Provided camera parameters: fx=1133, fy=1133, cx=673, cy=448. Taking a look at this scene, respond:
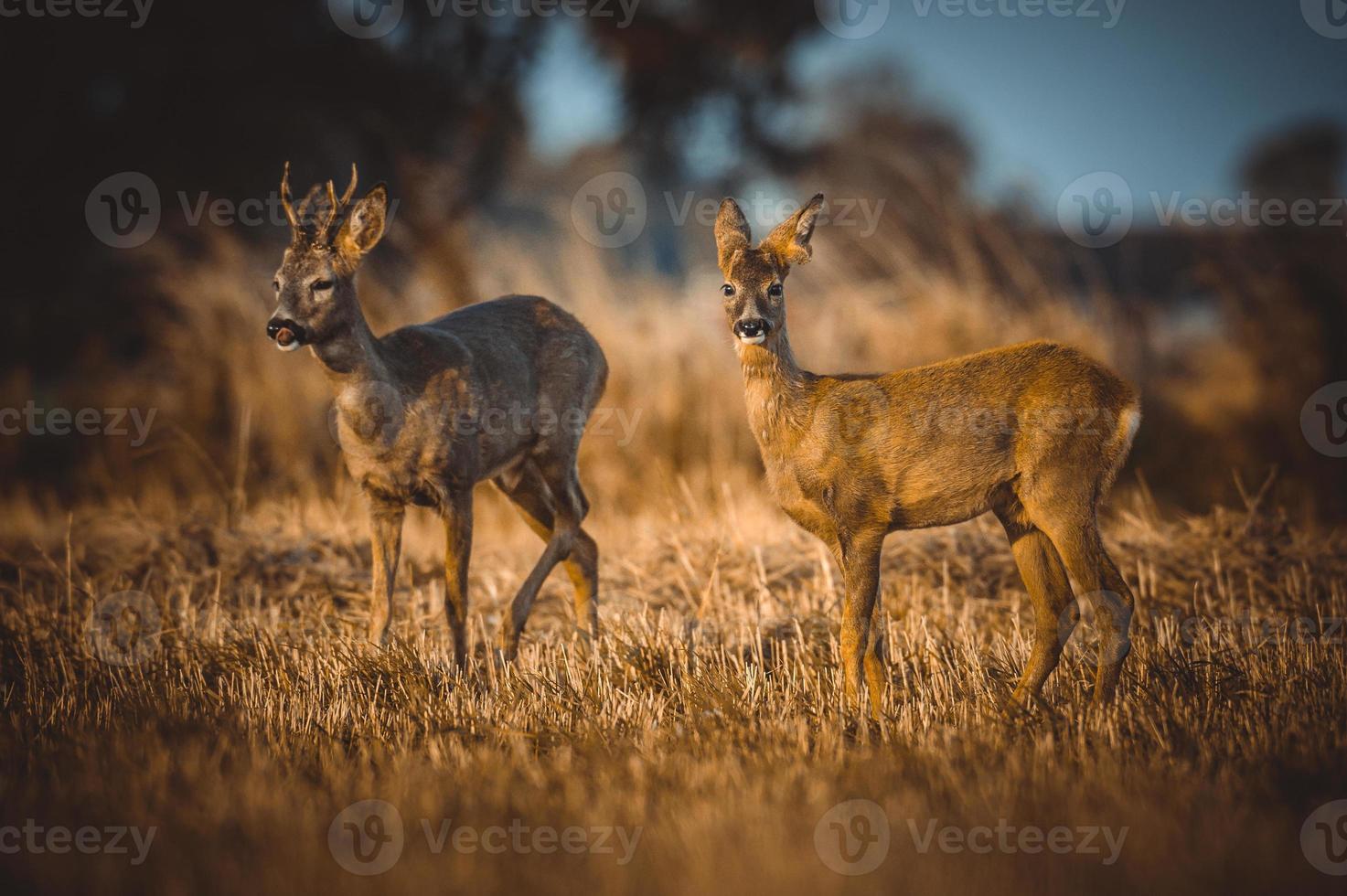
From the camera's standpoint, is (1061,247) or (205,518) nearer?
(205,518)

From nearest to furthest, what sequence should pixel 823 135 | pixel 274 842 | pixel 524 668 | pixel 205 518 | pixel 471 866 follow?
pixel 471 866, pixel 274 842, pixel 524 668, pixel 205 518, pixel 823 135

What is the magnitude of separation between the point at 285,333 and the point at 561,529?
2.07 metres

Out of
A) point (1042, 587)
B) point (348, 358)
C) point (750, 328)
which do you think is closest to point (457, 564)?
point (348, 358)

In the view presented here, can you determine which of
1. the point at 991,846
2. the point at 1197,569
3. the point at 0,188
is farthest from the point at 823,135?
the point at 991,846

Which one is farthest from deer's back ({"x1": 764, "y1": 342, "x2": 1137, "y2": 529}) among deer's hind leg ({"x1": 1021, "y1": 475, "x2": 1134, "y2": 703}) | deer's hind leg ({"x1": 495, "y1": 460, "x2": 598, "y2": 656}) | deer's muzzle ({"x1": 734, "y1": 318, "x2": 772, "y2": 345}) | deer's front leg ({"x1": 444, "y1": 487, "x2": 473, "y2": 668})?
deer's hind leg ({"x1": 495, "y1": 460, "x2": 598, "y2": 656})

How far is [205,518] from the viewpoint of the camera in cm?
827

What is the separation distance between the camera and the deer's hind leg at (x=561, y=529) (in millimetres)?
6750

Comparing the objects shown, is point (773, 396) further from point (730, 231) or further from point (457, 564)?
point (457, 564)

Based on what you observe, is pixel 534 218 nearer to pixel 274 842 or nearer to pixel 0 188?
pixel 0 188

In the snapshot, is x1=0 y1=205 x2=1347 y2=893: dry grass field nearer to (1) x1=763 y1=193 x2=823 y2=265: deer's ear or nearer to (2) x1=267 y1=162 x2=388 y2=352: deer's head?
(2) x1=267 y1=162 x2=388 y2=352: deer's head

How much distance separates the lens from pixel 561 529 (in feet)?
22.5

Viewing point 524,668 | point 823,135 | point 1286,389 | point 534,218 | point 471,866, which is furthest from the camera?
point 534,218

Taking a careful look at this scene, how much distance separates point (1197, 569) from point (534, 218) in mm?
29538

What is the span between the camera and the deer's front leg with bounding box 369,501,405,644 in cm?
617
